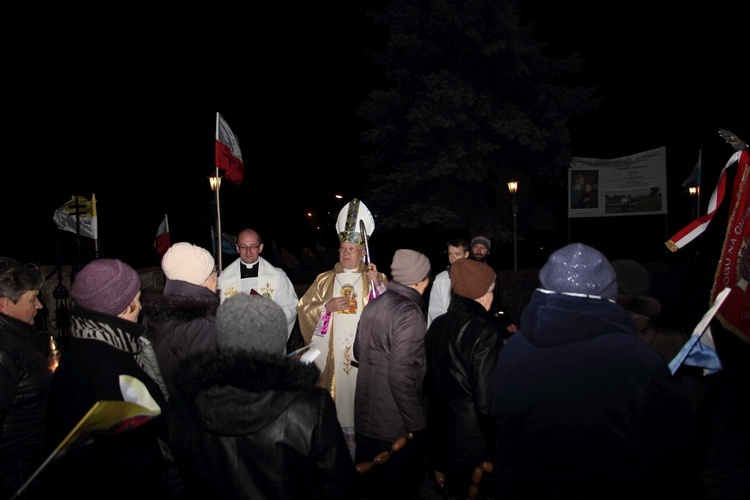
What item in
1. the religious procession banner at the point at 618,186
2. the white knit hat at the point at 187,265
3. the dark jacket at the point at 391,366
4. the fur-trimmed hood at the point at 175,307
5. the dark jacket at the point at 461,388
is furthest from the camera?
the religious procession banner at the point at 618,186

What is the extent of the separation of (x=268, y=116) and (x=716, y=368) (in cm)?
3176

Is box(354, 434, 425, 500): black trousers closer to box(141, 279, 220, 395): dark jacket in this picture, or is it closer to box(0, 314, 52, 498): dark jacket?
box(141, 279, 220, 395): dark jacket

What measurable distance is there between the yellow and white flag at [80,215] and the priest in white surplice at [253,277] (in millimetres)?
4435

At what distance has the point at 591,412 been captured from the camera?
2139 mm

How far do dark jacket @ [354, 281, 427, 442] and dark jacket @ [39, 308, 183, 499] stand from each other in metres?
1.60

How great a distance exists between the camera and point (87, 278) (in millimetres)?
2588

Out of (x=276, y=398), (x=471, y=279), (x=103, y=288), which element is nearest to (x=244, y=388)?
(x=276, y=398)

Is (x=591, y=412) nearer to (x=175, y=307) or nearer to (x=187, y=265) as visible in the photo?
(x=175, y=307)

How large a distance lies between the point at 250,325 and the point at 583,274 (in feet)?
4.47

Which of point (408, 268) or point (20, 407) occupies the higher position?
point (408, 268)

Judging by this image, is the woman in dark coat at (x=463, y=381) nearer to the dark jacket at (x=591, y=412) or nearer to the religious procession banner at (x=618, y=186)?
the dark jacket at (x=591, y=412)

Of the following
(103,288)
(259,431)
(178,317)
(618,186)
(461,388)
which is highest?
(618,186)

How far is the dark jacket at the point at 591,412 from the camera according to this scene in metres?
2.06

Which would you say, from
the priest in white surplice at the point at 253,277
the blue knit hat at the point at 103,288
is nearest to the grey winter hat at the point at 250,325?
the blue knit hat at the point at 103,288
